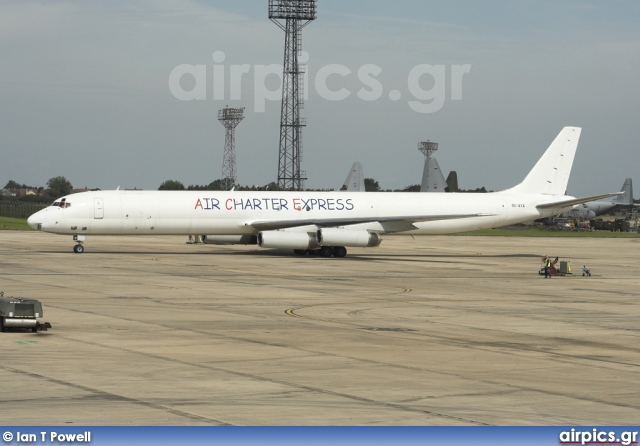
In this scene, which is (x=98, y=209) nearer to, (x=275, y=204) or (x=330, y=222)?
(x=275, y=204)

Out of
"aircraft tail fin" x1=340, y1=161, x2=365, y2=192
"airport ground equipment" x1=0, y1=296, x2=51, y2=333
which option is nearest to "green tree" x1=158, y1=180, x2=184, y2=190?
"aircraft tail fin" x1=340, y1=161, x2=365, y2=192

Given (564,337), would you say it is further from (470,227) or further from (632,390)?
(470,227)

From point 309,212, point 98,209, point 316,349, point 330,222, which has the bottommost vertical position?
point 316,349

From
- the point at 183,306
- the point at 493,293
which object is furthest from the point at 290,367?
the point at 493,293

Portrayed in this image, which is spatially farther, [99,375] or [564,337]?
[564,337]

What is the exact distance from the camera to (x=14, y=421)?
44.2ft

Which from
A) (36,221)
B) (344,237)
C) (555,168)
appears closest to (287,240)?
(344,237)

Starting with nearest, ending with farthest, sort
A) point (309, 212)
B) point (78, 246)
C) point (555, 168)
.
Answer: point (78, 246)
point (309, 212)
point (555, 168)

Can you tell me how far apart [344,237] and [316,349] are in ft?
114

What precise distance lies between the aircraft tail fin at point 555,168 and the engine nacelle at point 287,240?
16.3 meters

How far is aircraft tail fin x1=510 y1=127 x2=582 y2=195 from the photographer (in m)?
65.3

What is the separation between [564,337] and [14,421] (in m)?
15.0

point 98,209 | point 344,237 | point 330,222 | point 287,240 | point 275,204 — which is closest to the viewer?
point 98,209

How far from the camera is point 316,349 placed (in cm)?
2141
